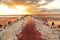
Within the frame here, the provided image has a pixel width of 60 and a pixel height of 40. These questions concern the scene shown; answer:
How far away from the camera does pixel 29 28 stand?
179cm

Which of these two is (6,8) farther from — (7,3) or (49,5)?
(49,5)

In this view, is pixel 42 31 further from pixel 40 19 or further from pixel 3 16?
pixel 3 16

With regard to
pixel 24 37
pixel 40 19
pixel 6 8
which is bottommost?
pixel 24 37

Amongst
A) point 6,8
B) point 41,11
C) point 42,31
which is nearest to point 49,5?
point 41,11

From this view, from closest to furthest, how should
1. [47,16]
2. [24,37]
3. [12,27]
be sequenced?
[24,37]
[12,27]
[47,16]

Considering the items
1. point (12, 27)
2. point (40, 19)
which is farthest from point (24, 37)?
point (40, 19)

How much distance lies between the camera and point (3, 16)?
1.98 metres

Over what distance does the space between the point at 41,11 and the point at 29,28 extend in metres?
0.33

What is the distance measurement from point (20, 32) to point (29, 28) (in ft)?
0.36

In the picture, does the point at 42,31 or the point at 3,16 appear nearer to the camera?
the point at 42,31

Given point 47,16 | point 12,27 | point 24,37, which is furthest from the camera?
point 47,16

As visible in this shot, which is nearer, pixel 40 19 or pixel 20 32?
pixel 20 32

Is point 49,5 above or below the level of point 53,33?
above

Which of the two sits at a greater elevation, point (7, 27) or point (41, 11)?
point (41, 11)
